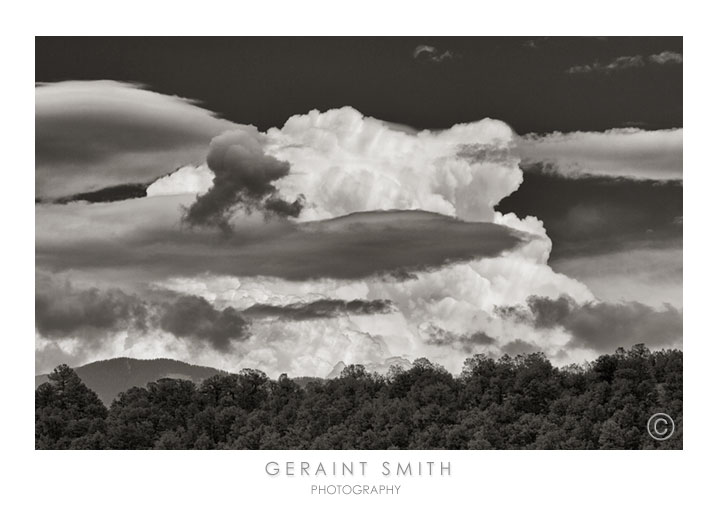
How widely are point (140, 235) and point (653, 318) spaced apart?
526 centimetres

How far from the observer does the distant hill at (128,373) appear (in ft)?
47.0

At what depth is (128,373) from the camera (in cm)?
1438

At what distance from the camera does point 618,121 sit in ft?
47.5

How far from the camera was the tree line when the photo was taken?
1428 cm

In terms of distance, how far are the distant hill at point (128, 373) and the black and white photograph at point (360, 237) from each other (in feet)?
0.07

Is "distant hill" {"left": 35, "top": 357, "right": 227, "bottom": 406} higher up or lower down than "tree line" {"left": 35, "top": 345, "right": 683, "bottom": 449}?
higher up
